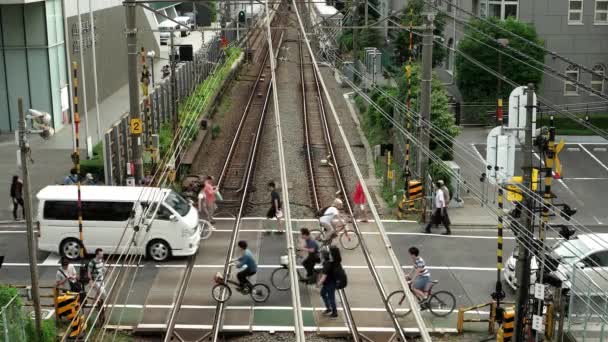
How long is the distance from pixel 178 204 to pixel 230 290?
3660 millimetres

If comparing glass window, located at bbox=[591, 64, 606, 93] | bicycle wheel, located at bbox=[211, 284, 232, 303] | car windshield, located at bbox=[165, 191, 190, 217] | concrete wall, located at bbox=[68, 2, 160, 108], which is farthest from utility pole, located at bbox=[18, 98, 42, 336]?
glass window, located at bbox=[591, 64, 606, 93]

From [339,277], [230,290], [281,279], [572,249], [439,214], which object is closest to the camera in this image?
[339,277]

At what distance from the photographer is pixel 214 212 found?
2264 cm

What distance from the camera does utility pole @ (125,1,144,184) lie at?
21203mm

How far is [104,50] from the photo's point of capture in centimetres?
3944

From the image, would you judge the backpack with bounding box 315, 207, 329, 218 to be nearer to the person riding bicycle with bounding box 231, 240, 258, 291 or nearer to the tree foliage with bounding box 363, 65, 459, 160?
the tree foliage with bounding box 363, 65, 459, 160

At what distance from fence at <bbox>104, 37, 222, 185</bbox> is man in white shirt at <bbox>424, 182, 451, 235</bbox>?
7.64m

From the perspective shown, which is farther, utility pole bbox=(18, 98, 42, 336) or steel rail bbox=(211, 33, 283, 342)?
steel rail bbox=(211, 33, 283, 342)

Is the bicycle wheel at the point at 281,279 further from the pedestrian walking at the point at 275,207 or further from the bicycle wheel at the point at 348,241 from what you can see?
the pedestrian walking at the point at 275,207

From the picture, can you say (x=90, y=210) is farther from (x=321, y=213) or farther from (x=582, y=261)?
(x=582, y=261)

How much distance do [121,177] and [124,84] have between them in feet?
70.6

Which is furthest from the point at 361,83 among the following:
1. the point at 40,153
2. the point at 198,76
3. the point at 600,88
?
the point at 40,153

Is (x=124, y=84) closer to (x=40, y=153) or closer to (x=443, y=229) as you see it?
(x=40, y=153)

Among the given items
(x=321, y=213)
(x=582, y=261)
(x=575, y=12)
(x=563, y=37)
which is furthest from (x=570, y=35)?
(x=582, y=261)
